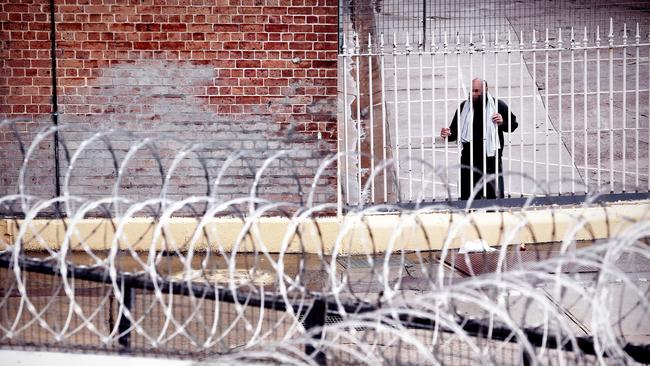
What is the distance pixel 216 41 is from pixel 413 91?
22.5ft

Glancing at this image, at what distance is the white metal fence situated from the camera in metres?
10.3

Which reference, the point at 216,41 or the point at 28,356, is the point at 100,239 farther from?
the point at 28,356

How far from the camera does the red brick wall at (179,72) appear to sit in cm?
981

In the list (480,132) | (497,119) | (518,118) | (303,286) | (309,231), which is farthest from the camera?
(518,118)

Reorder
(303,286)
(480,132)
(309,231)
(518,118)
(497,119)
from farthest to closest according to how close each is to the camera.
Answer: (518,118) → (480,132) → (497,119) → (309,231) → (303,286)

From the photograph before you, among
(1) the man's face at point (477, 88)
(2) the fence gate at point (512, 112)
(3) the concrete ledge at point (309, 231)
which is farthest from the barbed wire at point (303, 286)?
(1) the man's face at point (477, 88)

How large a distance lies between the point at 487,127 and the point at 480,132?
22 centimetres

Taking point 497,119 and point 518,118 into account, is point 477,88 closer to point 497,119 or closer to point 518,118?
point 497,119

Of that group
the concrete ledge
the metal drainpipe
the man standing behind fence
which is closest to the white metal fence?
the man standing behind fence

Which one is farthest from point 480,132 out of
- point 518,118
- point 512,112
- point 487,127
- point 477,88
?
point 512,112

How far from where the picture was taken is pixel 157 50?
9.85 meters

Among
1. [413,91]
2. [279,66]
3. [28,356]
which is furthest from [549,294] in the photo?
[413,91]

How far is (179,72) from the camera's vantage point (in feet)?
32.5

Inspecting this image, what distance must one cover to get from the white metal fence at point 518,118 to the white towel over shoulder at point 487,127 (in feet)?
0.67
